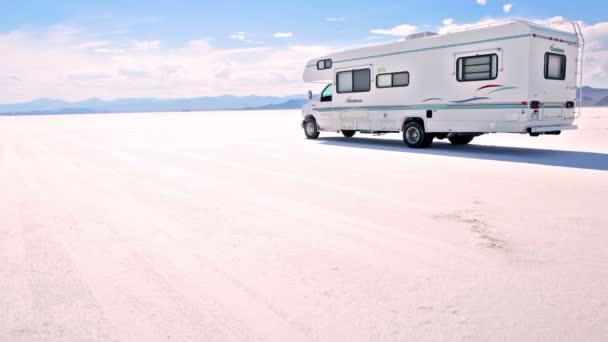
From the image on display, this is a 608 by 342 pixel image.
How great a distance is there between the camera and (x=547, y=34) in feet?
37.3

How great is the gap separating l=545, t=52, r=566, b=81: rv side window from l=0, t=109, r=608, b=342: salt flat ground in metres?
3.97

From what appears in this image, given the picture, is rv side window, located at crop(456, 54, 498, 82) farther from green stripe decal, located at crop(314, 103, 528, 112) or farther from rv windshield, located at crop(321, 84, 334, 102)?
rv windshield, located at crop(321, 84, 334, 102)

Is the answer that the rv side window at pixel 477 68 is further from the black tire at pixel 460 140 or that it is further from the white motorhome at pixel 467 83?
the black tire at pixel 460 140

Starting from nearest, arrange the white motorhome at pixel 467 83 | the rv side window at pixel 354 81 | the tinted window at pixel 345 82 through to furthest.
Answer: the white motorhome at pixel 467 83
the rv side window at pixel 354 81
the tinted window at pixel 345 82

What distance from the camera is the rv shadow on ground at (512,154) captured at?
999 centimetres

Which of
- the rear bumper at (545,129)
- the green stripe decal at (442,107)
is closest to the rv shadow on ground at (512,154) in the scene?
the rear bumper at (545,129)

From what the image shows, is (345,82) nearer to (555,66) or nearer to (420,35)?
(420,35)

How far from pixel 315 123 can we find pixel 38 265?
1382 centimetres

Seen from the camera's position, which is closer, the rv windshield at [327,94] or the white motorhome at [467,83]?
the white motorhome at [467,83]

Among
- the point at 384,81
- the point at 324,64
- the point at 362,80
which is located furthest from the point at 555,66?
the point at 324,64

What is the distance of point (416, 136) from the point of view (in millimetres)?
13523

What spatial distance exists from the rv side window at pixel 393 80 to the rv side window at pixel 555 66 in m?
3.57

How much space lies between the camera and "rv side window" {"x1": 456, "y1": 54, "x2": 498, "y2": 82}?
11609mm

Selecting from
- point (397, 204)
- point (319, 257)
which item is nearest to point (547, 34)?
point (397, 204)
